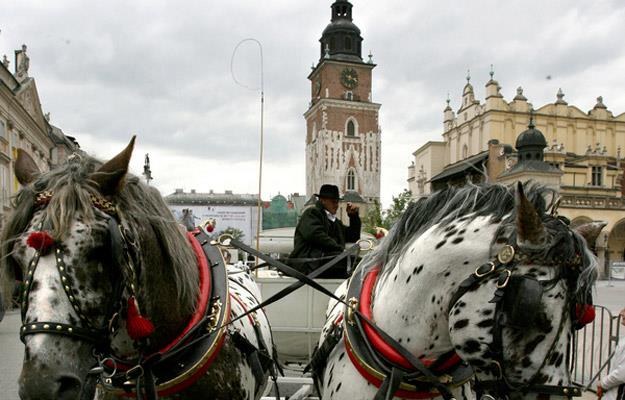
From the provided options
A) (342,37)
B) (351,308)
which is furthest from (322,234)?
(342,37)

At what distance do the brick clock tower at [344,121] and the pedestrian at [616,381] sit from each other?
1854 inches

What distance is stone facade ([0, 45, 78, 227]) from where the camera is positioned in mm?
18453

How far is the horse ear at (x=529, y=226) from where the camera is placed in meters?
1.62

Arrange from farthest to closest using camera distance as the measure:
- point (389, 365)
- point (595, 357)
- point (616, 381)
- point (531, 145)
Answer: point (531, 145) < point (595, 357) < point (616, 381) < point (389, 365)

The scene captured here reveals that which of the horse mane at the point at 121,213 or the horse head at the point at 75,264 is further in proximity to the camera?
the horse mane at the point at 121,213

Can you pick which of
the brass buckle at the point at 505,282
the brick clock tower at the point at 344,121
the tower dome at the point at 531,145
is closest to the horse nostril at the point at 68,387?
the brass buckle at the point at 505,282

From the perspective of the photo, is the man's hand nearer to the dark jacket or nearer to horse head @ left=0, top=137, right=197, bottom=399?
the dark jacket

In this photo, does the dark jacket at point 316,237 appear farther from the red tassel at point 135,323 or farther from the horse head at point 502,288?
the red tassel at point 135,323

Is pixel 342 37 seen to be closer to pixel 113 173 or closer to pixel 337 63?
pixel 337 63

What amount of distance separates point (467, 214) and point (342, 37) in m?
58.4

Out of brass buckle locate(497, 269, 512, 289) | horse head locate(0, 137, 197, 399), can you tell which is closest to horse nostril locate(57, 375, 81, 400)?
horse head locate(0, 137, 197, 399)

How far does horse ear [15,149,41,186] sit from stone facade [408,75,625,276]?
2618 cm

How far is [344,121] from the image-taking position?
54.6 metres

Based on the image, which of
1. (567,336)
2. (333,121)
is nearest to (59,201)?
(567,336)
